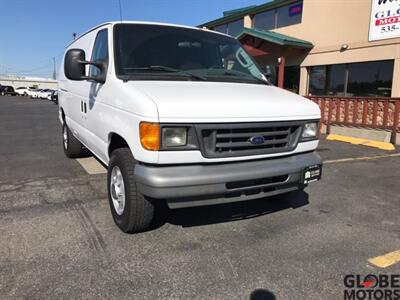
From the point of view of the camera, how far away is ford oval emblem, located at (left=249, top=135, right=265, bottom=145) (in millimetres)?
3400

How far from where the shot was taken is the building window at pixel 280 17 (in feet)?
48.9

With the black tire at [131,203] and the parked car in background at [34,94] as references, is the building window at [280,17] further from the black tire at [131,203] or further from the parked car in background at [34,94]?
the parked car in background at [34,94]

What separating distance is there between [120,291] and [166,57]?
2.54 meters

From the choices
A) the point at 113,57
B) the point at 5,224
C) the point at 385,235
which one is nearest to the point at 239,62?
the point at 113,57

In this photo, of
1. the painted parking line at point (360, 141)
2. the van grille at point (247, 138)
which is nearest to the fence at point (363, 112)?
the painted parking line at point (360, 141)

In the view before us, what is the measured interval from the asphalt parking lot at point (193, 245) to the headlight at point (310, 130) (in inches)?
39.3

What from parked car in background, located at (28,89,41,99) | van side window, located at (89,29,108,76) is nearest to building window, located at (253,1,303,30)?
van side window, located at (89,29,108,76)

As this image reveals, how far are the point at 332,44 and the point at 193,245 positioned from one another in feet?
39.1

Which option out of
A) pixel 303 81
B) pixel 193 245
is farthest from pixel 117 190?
pixel 303 81

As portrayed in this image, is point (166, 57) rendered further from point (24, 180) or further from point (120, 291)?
point (24, 180)

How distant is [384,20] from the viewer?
11.3 meters

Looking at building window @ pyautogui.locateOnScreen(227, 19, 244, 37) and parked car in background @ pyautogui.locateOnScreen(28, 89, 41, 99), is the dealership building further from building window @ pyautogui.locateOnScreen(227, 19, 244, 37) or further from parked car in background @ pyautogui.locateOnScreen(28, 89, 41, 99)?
parked car in background @ pyautogui.locateOnScreen(28, 89, 41, 99)

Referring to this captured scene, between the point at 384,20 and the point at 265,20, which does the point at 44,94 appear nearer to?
the point at 265,20

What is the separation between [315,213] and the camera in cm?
451
